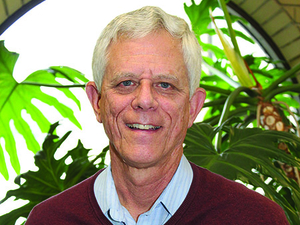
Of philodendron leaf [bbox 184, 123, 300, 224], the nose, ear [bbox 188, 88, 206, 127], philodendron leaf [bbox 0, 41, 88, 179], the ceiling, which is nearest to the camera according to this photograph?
the nose

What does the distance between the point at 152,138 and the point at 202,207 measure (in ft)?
0.57

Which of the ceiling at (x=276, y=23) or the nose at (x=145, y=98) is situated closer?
the nose at (x=145, y=98)

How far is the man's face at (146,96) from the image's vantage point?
78cm

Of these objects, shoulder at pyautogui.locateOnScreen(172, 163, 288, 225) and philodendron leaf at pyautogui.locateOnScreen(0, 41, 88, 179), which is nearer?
shoulder at pyautogui.locateOnScreen(172, 163, 288, 225)

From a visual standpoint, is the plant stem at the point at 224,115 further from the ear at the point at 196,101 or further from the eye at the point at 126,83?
the eye at the point at 126,83

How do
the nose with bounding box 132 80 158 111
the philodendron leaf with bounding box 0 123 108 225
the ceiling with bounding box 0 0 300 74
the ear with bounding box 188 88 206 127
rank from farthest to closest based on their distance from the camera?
the ceiling with bounding box 0 0 300 74 < the philodendron leaf with bounding box 0 123 108 225 < the ear with bounding box 188 88 206 127 < the nose with bounding box 132 80 158 111

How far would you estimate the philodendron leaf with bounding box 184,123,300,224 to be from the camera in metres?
1.01

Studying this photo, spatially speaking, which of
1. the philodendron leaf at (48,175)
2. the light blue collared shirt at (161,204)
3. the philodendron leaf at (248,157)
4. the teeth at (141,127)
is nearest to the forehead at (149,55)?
the teeth at (141,127)

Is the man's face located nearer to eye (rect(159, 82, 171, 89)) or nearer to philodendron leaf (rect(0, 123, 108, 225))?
eye (rect(159, 82, 171, 89))

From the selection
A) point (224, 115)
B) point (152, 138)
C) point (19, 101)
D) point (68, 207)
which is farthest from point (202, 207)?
point (19, 101)

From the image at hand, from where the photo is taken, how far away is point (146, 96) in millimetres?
773

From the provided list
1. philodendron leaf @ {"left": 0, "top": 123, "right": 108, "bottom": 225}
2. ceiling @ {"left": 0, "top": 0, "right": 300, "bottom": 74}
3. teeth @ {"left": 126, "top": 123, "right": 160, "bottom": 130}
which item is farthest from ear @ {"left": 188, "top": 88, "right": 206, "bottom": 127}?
ceiling @ {"left": 0, "top": 0, "right": 300, "bottom": 74}

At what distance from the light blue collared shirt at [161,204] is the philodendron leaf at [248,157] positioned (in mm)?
178

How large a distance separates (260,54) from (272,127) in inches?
49.0
